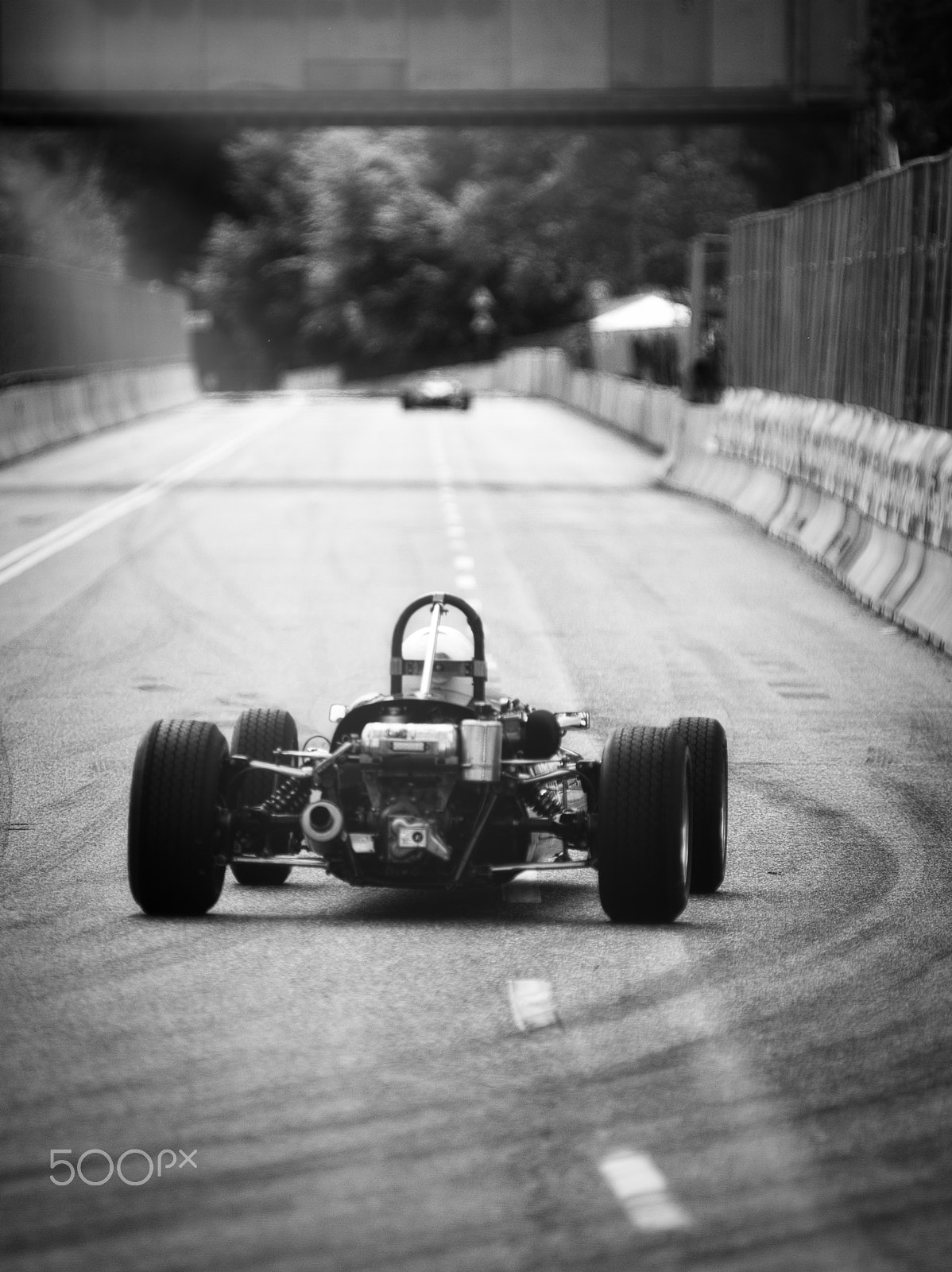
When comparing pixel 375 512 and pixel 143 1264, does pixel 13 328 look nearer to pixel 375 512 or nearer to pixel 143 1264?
pixel 375 512

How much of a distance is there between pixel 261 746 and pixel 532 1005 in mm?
2573

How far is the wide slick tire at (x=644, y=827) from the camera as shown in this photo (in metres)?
7.80

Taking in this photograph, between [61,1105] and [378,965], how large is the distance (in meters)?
1.68

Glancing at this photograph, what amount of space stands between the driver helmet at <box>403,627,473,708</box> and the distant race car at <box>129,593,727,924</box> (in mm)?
263

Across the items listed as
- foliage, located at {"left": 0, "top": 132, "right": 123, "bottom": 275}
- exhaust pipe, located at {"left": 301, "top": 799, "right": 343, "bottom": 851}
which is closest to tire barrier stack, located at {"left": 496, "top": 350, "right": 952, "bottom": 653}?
exhaust pipe, located at {"left": 301, "top": 799, "right": 343, "bottom": 851}

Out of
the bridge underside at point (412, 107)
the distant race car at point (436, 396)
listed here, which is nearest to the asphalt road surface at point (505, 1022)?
the bridge underside at point (412, 107)

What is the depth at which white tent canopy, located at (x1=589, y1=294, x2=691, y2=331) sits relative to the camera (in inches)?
2532

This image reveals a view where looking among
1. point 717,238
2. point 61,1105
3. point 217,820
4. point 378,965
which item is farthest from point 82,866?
point 717,238

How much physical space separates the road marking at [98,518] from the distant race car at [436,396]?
2180 centimetres

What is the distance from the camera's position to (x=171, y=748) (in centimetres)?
788

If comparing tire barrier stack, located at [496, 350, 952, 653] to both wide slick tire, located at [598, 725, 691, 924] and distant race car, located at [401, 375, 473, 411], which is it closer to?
wide slick tire, located at [598, 725, 691, 924]

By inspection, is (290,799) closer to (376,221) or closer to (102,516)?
(102,516)

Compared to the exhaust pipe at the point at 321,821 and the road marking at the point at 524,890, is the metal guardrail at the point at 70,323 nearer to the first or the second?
the road marking at the point at 524,890

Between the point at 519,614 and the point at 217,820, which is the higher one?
the point at 217,820
